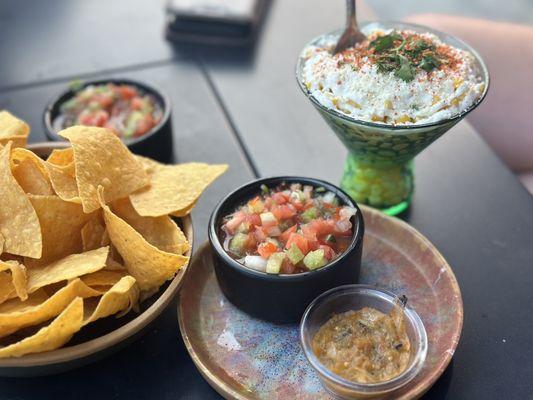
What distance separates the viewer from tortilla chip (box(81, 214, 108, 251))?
139 centimetres

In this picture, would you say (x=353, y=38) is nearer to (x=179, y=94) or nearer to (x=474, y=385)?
(x=179, y=94)

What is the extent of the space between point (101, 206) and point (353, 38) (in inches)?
31.0

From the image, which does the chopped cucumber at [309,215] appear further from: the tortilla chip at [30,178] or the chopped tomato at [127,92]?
the chopped tomato at [127,92]

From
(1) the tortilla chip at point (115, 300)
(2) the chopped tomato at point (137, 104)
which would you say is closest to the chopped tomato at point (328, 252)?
(1) the tortilla chip at point (115, 300)

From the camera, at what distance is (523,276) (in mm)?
1526

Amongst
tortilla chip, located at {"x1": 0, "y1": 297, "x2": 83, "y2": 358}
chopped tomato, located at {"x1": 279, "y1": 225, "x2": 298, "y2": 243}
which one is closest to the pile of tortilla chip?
tortilla chip, located at {"x1": 0, "y1": 297, "x2": 83, "y2": 358}

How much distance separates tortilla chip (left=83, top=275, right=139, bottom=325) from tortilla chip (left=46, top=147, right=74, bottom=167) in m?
0.38

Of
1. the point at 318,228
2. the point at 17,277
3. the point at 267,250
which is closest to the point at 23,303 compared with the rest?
the point at 17,277

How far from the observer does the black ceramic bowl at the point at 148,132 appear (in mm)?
1778

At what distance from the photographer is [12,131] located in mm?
1563

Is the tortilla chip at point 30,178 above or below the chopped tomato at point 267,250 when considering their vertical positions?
above

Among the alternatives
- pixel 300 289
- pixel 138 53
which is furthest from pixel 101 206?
pixel 138 53

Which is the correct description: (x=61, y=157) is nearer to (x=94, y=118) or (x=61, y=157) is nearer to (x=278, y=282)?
(x=94, y=118)

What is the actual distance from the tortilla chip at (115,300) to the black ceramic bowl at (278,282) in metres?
0.21
